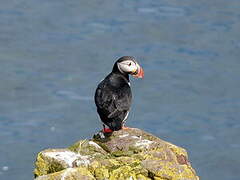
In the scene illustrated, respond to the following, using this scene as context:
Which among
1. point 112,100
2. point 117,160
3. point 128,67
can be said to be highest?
point 128,67

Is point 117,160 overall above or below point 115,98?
below

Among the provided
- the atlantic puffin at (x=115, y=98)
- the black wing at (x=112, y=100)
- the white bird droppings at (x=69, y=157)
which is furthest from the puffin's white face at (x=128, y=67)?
the white bird droppings at (x=69, y=157)

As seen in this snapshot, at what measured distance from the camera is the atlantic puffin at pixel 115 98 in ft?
49.0

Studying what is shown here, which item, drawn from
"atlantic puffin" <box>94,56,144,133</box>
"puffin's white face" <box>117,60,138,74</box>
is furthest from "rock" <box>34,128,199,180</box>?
"puffin's white face" <box>117,60,138,74</box>

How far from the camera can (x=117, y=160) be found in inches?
516

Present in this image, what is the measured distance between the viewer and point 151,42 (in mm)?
44656

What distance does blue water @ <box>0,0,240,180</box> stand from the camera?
1364 inches

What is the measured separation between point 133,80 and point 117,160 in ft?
84.2

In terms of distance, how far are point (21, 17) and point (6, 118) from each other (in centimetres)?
1226

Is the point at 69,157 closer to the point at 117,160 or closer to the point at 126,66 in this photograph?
the point at 117,160

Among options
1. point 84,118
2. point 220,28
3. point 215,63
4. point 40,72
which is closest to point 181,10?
point 220,28

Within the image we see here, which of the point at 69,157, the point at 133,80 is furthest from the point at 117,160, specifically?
the point at 133,80

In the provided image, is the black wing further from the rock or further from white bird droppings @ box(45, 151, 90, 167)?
white bird droppings @ box(45, 151, 90, 167)

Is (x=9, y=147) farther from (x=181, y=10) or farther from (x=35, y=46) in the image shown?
(x=181, y=10)
